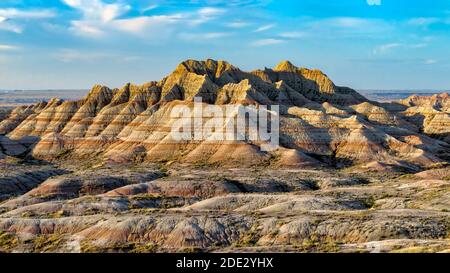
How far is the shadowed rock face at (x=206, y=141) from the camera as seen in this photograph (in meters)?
140

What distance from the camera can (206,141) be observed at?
481ft

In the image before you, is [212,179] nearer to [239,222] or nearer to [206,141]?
[206,141]

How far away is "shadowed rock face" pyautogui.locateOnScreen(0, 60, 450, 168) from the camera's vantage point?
Result: 5492 inches

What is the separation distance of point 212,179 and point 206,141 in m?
41.1

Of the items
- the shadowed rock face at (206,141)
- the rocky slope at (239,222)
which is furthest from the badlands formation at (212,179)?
the shadowed rock face at (206,141)

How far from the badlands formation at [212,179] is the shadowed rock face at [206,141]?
54cm

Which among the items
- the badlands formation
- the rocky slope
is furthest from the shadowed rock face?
the rocky slope

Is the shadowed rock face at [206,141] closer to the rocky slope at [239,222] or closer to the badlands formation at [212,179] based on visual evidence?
the badlands formation at [212,179]

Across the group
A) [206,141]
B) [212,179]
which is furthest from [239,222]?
[206,141]
